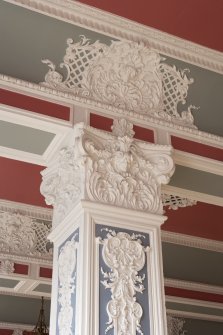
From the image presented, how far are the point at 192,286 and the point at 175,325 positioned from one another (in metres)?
1.63

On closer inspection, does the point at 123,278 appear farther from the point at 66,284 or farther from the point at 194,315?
the point at 194,315

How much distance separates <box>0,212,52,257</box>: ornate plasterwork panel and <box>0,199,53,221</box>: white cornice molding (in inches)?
2.2

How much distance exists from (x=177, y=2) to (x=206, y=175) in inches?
63.1

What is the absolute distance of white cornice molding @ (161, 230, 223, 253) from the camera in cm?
799

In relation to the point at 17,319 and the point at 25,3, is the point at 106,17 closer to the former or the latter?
the point at 25,3

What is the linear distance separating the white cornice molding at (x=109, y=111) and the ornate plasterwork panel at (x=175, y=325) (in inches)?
234

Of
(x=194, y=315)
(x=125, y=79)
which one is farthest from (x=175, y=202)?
(x=194, y=315)

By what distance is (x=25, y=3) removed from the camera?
421 cm

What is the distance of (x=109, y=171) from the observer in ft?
13.4

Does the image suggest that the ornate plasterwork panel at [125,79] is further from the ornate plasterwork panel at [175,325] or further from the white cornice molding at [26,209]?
the ornate plasterwork panel at [175,325]

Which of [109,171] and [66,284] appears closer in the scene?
[66,284]

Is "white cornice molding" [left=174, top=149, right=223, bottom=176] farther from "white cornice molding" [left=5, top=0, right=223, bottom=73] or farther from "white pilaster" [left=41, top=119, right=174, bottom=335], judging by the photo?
"white cornice molding" [left=5, top=0, right=223, bottom=73]

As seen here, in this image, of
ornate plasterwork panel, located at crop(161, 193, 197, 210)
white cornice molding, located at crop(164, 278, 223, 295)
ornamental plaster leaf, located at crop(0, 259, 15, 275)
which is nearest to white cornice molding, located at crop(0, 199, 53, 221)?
ornamental plaster leaf, located at crop(0, 259, 15, 275)

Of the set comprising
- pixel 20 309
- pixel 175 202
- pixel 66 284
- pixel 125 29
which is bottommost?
pixel 66 284
